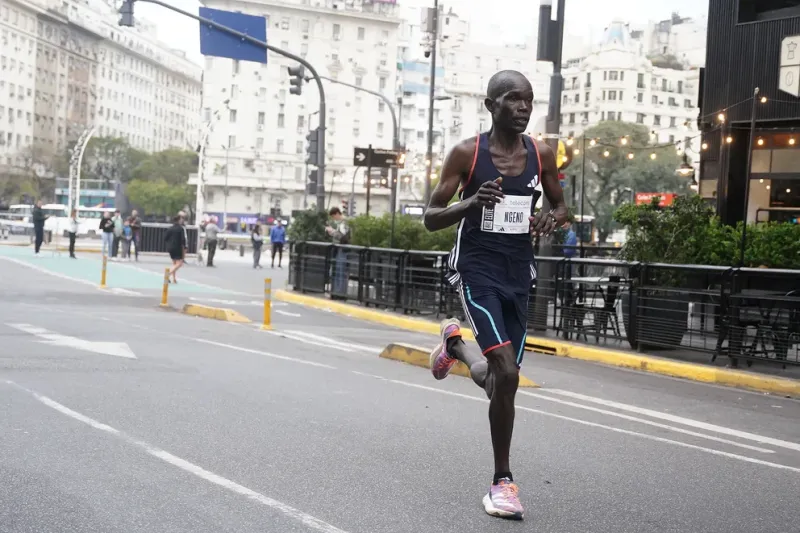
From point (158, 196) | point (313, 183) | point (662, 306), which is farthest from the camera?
point (158, 196)

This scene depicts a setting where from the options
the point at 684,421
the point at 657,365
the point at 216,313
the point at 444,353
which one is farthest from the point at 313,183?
the point at 444,353

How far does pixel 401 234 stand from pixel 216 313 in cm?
509

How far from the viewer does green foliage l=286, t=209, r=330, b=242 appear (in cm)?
2694

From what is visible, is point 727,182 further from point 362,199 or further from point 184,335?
point 362,199

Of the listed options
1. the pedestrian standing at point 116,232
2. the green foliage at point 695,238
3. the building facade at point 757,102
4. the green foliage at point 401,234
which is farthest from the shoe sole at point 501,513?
the pedestrian standing at point 116,232

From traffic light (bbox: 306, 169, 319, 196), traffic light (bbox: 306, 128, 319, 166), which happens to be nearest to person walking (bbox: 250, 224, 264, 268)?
traffic light (bbox: 306, 169, 319, 196)

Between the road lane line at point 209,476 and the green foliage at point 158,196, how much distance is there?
391ft

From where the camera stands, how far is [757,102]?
76.1 ft

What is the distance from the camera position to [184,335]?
49.6 ft

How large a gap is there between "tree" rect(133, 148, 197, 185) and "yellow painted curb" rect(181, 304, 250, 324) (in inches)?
4499

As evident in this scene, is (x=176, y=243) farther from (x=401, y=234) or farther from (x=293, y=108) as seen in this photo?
(x=293, y=108)

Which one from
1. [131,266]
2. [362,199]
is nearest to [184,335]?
[131,266]

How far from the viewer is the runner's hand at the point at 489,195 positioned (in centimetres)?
541

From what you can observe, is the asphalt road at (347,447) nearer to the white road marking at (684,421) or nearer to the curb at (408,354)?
the white road marking at (684,421)
